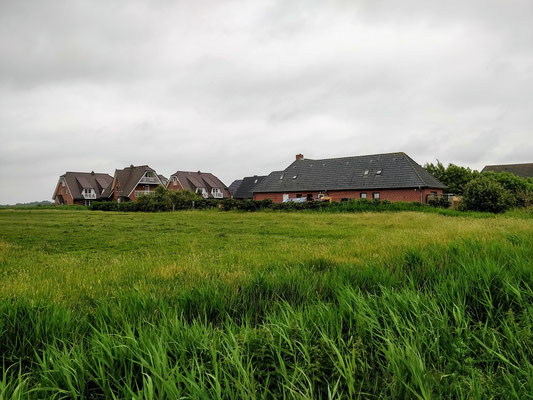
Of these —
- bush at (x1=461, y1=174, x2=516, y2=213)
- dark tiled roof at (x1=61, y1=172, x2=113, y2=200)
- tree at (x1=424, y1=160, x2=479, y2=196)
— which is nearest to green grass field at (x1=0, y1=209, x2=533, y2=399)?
bush at (x1=461, y1=174, x2=516, y2=213)

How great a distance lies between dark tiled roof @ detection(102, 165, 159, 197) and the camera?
70756 mm

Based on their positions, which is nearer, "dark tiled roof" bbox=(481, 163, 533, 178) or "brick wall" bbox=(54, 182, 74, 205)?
"brick wall" bbox=(54, 182, 74, 205)

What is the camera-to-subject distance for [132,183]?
234 feet

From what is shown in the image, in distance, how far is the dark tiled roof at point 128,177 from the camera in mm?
70756

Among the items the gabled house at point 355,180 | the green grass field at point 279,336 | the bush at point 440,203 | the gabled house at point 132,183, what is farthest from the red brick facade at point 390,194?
the green grass field at point 279,336

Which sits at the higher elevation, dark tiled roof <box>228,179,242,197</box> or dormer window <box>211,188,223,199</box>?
dark tiled roof <box>228,179,242,197</box>

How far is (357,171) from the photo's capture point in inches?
1922

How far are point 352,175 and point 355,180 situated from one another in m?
1.23

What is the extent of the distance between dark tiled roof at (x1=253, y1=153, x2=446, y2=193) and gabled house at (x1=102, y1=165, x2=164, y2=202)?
96.4 feet

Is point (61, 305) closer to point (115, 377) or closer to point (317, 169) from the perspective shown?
point (115, 377)

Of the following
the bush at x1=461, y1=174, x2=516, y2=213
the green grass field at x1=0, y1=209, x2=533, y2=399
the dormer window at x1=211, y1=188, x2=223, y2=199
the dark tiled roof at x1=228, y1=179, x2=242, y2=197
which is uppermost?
the dark tiled roof at x1=228, y1=179, x2=242, y2=197

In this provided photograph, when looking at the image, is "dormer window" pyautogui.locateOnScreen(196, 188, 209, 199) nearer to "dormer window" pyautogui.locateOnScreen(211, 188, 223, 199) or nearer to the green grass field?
"dormer window" pyautogui.locateOnScreen(211, 188, 223, 199)

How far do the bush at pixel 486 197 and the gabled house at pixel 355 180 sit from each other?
1519cm

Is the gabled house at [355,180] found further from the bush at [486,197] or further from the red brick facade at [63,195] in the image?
the red brick facade at [63,195]
